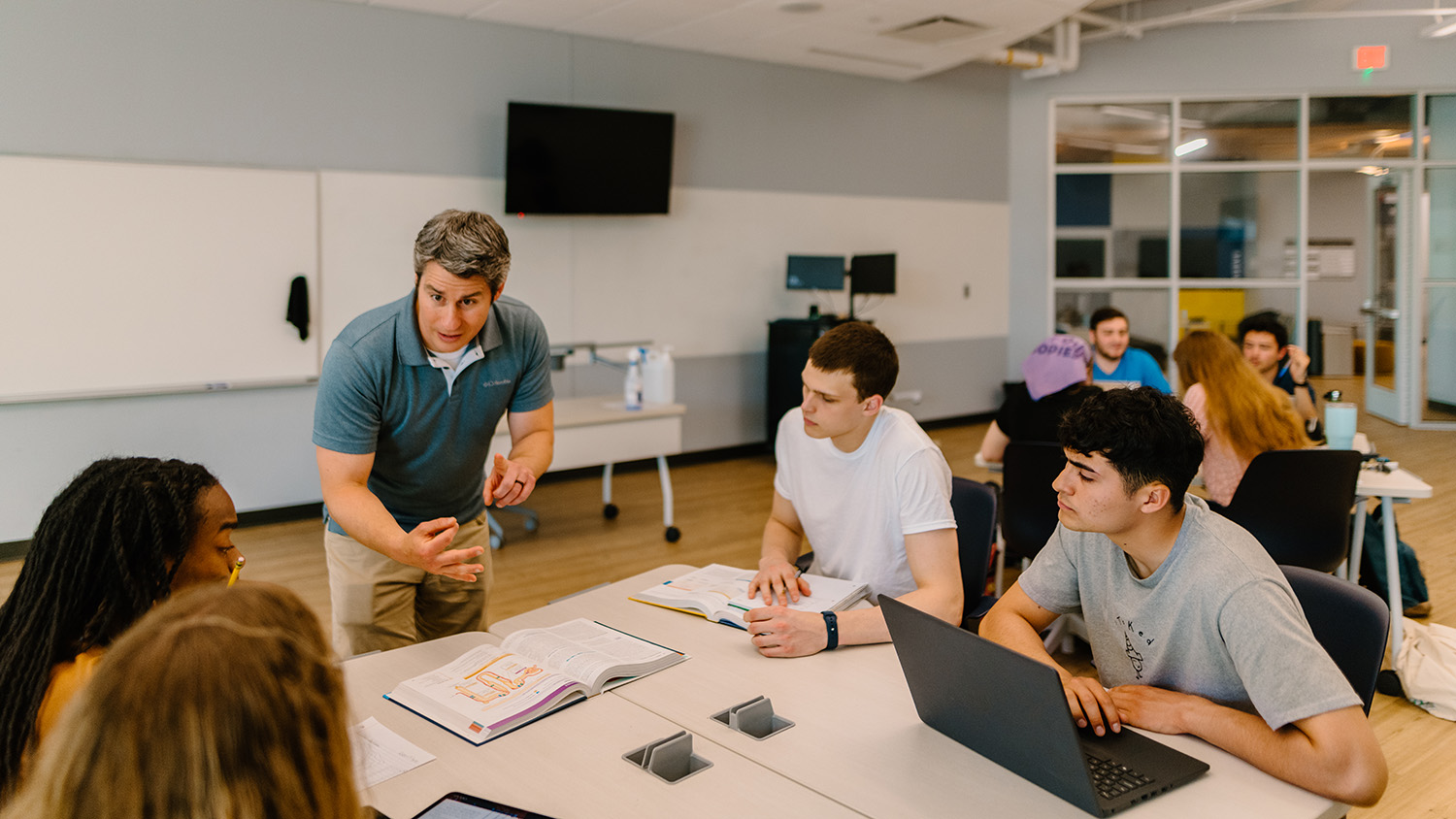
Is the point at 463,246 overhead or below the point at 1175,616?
overhead

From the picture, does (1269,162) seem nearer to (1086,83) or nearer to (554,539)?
(1086,83)

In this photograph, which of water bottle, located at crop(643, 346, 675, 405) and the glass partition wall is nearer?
water bottle, located at crop(643, 346, 675, 405)

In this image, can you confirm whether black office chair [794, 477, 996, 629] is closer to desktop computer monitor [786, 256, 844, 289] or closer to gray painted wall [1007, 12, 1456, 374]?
desktop computer monitor [786, 256, 844, 289]

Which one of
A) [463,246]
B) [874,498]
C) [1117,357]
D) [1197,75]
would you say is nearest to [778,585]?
[874,498]

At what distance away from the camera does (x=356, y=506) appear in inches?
78.8

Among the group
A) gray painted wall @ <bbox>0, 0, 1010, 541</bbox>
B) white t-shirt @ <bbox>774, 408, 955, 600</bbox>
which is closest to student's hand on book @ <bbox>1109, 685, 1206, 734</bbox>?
white t-shirt @ <bbox>774, 408, 955, 600</bbox>

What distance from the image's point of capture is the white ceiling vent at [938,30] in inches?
238

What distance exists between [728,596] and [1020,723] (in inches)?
35.0

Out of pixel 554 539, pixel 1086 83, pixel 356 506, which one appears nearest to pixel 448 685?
pixel 356 506

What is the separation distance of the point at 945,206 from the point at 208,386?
5876 millimetres

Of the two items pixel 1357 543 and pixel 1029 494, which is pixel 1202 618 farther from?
pixel 1357 543

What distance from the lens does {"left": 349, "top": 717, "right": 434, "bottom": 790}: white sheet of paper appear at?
4.58 ft

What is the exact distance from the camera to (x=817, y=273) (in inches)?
279

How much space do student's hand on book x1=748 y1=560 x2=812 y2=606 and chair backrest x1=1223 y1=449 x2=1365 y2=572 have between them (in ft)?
5.94
